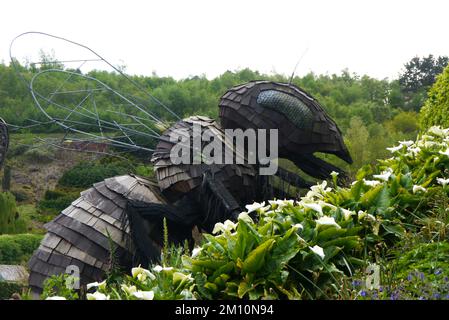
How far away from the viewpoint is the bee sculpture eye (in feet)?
21.5

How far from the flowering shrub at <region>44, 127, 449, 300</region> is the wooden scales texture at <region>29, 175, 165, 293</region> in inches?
89.6

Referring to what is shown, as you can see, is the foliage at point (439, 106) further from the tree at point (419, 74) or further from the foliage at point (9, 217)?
the tree at point (419, 74)

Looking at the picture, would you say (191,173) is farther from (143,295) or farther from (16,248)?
(16,248)

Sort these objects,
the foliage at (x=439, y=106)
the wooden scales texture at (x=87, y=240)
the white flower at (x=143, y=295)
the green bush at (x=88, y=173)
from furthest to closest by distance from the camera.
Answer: the green bush at (x=88, y=173) < the foliage at (x=439, y=106) < the wooden scales texture at (x=87, y=240) < the white flower at (x=143, y=295)

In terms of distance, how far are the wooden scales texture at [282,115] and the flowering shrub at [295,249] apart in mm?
2307

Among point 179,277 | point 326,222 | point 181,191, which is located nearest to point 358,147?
point 181,191

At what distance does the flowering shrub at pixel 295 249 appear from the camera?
3.14 m

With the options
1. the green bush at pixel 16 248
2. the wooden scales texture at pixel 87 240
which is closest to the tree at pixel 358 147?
the green bush at pixel 16 248

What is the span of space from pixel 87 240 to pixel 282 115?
6.97ft

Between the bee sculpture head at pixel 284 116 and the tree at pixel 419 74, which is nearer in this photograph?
the bee sculpture head at pixel 284 116

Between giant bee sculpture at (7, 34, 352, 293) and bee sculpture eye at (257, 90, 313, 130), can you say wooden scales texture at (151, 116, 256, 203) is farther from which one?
bee sculpture eye at (257, 90, 313, 130)

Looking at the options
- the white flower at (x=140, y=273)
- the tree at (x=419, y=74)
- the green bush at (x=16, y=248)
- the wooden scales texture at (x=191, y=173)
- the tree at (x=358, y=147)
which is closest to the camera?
the white flower at (x=140, y=273)

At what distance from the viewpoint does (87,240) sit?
602cm
